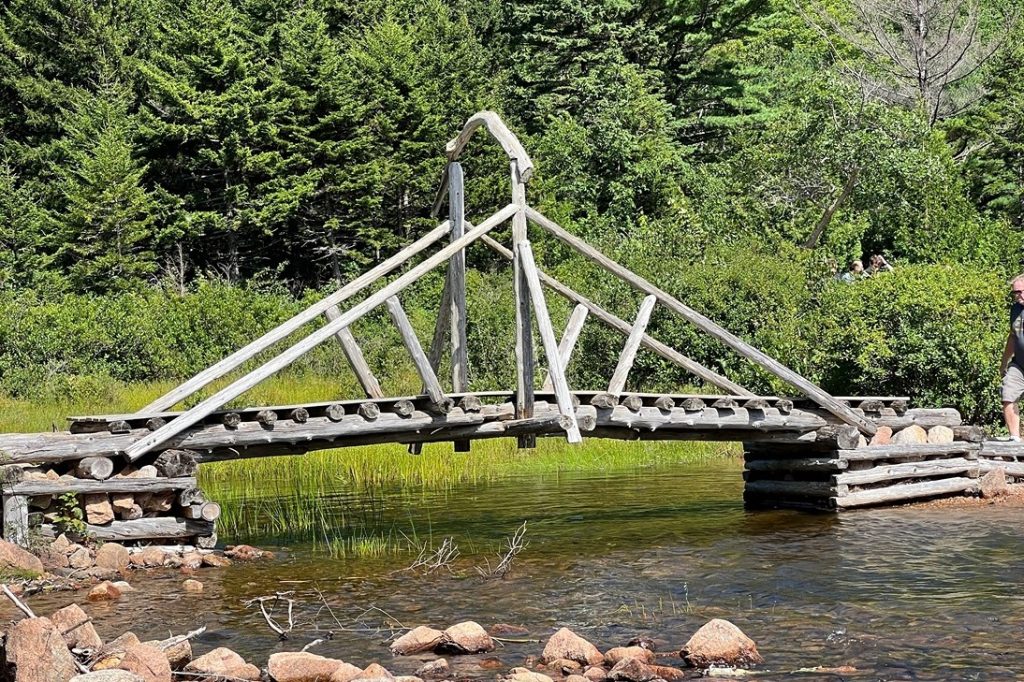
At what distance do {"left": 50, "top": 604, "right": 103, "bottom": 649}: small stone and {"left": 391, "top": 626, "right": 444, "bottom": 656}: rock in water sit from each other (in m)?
1.93

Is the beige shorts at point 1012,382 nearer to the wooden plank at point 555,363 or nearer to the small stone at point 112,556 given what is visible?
the wooden plank at point 555,363

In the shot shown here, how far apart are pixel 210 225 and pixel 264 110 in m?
3.68

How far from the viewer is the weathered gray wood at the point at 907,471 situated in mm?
15562

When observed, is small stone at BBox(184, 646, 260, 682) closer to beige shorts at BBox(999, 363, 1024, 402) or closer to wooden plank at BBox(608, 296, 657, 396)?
wooden plank at BBox(608, 296, 657, 396)

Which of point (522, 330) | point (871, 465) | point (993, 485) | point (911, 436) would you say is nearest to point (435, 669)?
point (522, 330)

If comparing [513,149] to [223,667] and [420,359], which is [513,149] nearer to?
[420,359]

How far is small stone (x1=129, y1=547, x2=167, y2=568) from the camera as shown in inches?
483

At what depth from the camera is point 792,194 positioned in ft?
104

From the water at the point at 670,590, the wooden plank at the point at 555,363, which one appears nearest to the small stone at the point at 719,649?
the water at the point at 670,590

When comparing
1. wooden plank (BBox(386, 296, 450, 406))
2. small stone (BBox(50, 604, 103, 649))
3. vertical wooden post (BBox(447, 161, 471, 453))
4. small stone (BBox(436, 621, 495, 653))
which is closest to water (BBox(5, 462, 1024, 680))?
small stone (BBox(436, 621, 495, 653))

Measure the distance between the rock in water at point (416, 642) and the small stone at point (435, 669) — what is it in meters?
0.43

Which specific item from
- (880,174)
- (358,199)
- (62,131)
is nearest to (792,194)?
(880,174)

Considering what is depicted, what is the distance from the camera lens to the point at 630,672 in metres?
7.70

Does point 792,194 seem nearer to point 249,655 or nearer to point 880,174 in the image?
point 880,174
